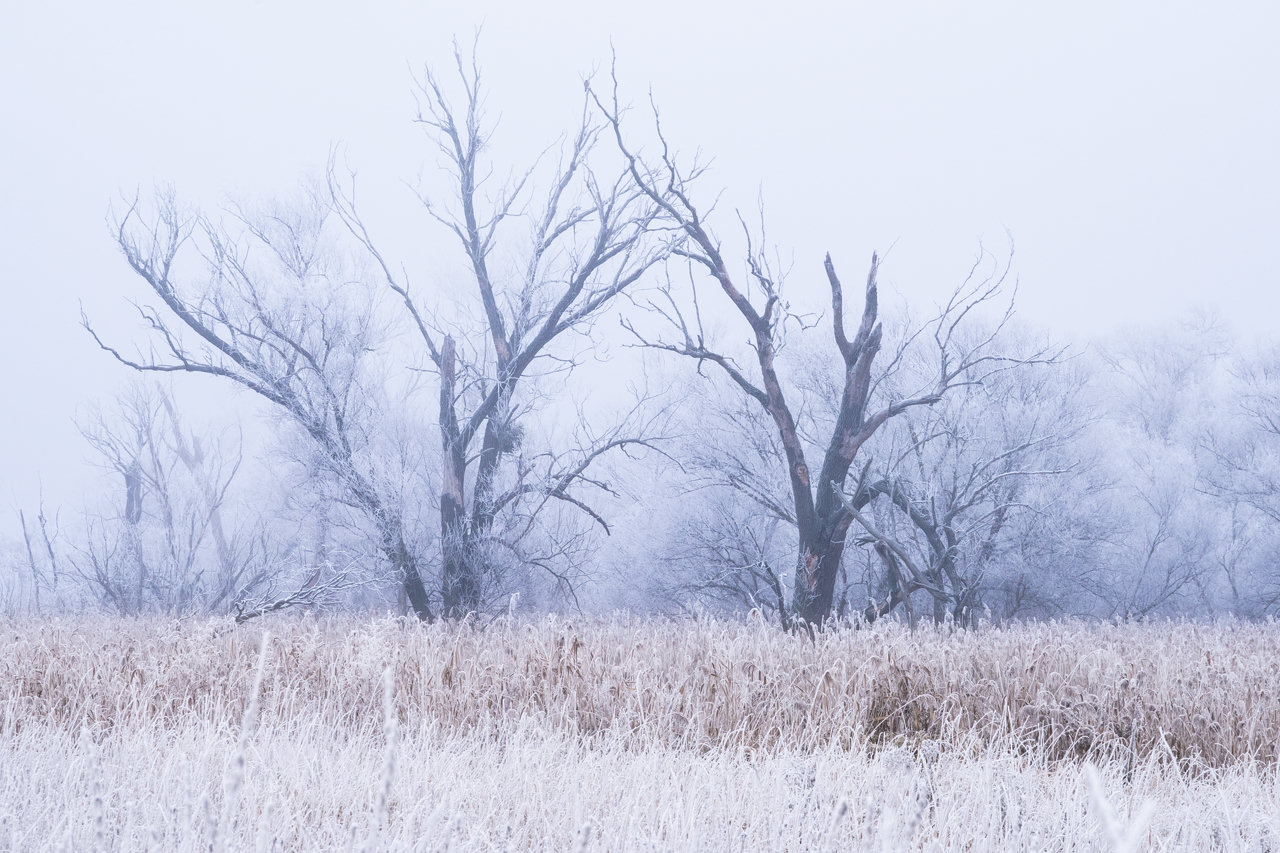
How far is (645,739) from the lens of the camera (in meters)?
4.95

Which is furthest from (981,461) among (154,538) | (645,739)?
(154,538)

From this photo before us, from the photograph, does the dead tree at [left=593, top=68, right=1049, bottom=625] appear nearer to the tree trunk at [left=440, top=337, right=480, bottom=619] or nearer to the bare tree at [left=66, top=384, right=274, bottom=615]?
the tree trunk at [left=440, top=337, right=480, bottom=619]

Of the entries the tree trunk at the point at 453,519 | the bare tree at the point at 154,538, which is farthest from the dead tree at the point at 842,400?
the bare tree at the point at 154,538

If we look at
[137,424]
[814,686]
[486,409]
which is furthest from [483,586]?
[137,424]

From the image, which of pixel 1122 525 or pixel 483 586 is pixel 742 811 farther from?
pixel 1122 525

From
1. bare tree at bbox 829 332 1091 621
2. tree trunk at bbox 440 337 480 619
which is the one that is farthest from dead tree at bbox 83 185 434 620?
bare tree at bbox 829 332 1091 621

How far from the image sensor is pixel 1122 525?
67.8 ft

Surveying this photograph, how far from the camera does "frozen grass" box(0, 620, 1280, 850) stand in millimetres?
3162

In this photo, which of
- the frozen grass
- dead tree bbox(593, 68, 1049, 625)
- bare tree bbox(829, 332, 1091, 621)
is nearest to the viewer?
the frozen grass

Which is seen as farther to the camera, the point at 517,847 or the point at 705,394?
the point at 705,394

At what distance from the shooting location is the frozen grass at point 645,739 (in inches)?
124

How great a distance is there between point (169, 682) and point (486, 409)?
8771 millimetres

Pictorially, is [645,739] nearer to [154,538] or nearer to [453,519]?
[453,519]

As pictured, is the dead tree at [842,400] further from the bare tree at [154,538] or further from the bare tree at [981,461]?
the bare tree at [154,538]
